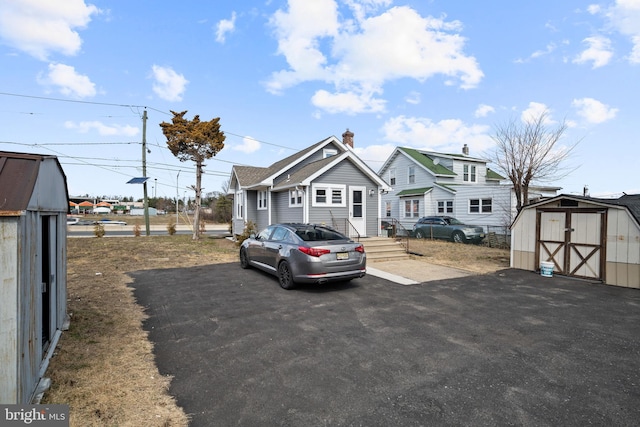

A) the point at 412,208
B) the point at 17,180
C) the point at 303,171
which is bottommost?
the point at 17,180

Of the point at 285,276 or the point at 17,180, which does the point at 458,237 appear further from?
the point at 17,180

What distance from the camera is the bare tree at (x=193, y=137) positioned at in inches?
755

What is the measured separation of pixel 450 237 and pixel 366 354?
1730 centimetres

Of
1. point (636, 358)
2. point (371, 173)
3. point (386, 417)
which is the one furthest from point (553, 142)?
point (386, 417)

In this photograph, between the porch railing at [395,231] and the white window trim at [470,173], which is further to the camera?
the white window trim at [470,173]

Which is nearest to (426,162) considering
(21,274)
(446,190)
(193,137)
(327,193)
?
(446,190)

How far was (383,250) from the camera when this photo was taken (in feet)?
42.7

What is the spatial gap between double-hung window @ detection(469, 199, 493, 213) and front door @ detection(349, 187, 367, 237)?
444 inches

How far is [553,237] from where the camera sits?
9.97m

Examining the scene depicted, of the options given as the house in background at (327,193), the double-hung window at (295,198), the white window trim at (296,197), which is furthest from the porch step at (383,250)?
the double-hung window at (295,198)

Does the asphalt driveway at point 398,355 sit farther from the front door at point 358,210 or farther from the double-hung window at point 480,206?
the double-hung window at point 480,206

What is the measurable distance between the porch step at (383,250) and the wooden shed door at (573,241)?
4778 mm

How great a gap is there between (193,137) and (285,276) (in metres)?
14.5

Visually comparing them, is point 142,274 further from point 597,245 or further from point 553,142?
point 553,142
